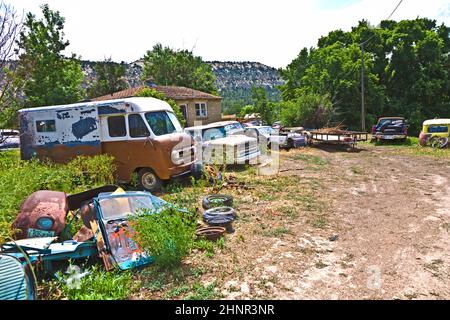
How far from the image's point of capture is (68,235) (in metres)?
5.43

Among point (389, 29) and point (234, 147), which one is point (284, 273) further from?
point (389, 29)

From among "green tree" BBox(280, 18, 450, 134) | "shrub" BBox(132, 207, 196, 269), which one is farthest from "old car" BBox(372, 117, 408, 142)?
"shrub" BBox(132, 207, 196, 269)

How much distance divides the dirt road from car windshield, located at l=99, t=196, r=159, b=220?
1.67 m

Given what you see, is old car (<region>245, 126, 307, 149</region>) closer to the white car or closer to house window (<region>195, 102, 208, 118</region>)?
the white car

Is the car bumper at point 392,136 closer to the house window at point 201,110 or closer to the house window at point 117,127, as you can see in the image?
the house window at point 201,110

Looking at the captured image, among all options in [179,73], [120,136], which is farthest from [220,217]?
[179,73]

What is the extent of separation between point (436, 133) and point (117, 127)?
53.4 feet

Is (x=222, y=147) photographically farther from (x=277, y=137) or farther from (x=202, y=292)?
(x=202, y=292)

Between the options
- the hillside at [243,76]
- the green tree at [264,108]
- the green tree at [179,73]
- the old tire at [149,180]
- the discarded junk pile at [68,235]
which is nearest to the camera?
the discarded junk pile at [68,235]

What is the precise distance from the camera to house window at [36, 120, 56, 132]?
937cm

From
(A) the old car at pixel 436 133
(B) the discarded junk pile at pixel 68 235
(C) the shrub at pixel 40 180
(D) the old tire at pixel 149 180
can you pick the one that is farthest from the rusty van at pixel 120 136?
(A) the old car at pixel 436 133

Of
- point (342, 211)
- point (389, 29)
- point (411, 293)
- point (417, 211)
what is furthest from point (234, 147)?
point (389, 29)

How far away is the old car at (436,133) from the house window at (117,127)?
15957 mm

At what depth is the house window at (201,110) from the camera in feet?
89.9
